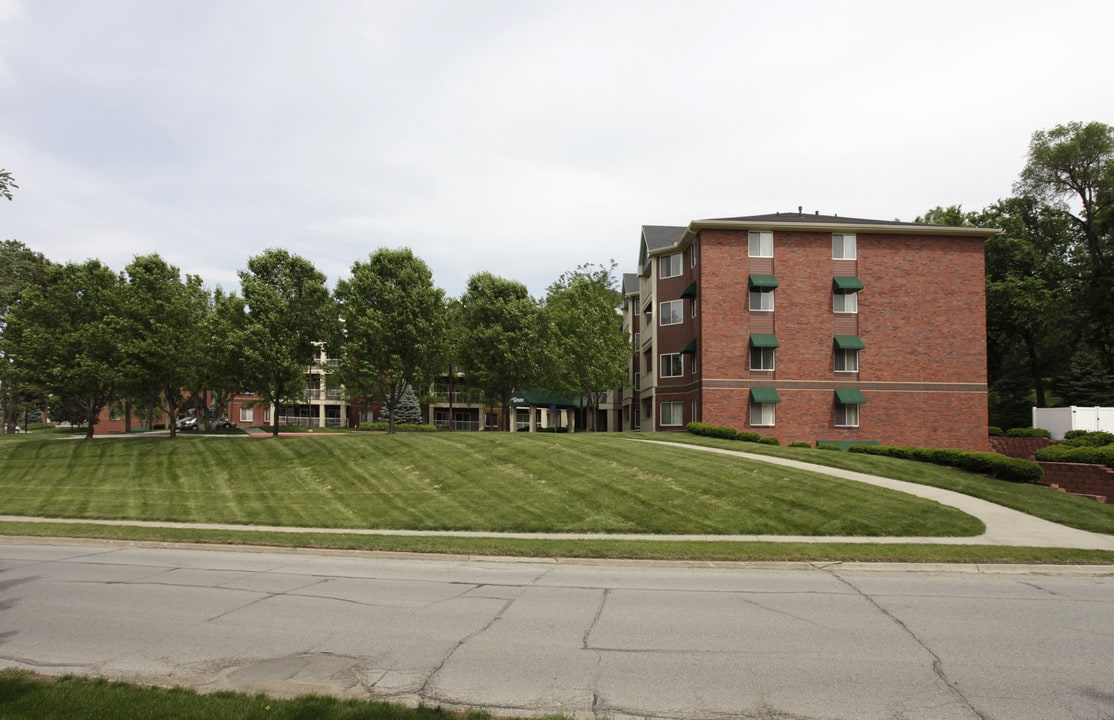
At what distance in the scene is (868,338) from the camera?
3944cm

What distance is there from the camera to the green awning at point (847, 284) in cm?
3878

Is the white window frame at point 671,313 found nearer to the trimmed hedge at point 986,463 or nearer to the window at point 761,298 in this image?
the window at point 761,298

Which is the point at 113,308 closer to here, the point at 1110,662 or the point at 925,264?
the point at 1110,662

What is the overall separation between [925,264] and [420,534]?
36.2 metres

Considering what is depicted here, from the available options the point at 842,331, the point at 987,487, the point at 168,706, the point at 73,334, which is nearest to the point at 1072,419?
the point at 842,331

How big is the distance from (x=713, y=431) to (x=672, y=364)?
33.6ft

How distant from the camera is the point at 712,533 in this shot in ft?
49.4

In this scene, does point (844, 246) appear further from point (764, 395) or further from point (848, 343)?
point (764, 395)

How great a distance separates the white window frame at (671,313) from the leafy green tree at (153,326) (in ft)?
91.6

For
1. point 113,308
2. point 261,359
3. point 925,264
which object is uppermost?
point 925,264

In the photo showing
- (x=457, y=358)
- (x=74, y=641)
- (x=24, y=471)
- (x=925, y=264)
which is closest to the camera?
(x=74, y=641)

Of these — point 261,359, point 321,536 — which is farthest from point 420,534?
point 261,359

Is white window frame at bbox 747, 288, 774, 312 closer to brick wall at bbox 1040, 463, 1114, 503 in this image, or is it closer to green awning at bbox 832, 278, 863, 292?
green awning at bbox 832, 278, 863, 292

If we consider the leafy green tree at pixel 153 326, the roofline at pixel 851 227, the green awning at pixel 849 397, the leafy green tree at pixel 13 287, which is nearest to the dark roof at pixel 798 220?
the roofline at pixel 851 227
